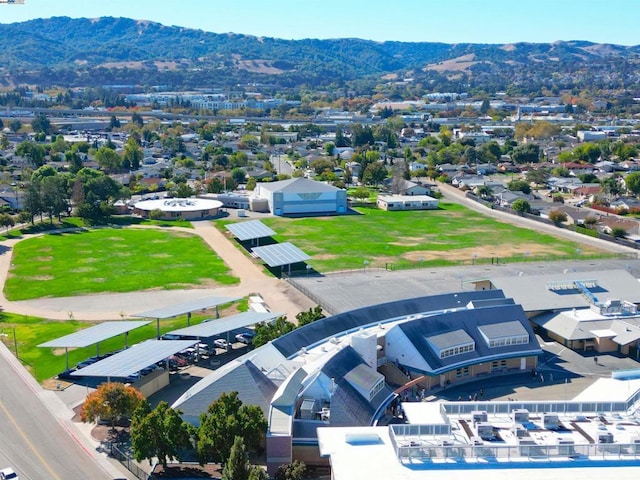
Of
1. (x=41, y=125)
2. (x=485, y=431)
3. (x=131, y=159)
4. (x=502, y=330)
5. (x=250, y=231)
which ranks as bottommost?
(x=250, y=231)

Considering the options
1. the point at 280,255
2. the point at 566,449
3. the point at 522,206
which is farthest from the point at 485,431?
the point at 522,206

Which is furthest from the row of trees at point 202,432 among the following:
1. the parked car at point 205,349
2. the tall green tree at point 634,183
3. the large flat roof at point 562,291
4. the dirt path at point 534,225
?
the tall green tree at point 634,183

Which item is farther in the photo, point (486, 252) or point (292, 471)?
point (486, 252)

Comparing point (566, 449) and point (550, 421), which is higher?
point (566, 449)

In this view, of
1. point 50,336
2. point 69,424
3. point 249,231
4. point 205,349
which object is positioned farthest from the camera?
point 249,231

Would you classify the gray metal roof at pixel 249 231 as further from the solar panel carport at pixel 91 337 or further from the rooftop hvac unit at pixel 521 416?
the rooftop hvac unit at pixel 521 416

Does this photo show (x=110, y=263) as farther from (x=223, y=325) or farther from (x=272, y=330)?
(x=272, y=330)

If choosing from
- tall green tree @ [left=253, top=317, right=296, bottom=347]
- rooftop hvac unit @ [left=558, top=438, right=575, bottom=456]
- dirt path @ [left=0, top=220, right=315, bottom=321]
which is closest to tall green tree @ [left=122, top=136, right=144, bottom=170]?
dirt path @ [left=0, top=220, right=315, bottom=321]

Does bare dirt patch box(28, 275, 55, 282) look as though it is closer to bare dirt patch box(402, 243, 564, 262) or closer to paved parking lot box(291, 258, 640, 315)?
paved parking lot box(291, 258, 640, 315)
